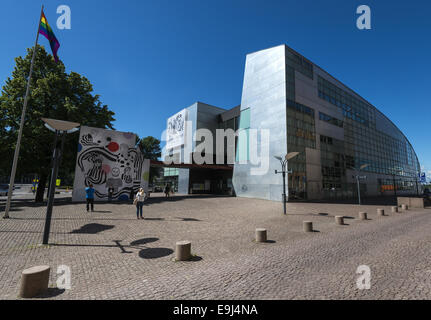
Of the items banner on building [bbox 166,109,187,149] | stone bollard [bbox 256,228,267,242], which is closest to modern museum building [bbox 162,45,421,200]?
banner on building [bbox 166,109,187,149]

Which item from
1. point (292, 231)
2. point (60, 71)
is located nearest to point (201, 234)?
point (292, 231)

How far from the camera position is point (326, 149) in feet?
102

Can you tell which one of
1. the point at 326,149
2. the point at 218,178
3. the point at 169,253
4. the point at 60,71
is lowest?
the point at 169,253

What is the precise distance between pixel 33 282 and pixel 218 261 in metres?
4.24

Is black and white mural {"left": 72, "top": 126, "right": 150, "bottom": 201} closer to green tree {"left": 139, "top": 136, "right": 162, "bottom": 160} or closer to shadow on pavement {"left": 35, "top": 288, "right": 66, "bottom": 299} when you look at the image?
shadow on pavement {"left": 35, "top": 288, "right": 66, "bottom": 299}

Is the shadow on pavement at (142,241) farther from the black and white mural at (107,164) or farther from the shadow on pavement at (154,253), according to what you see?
the black and white mural at (107,164)

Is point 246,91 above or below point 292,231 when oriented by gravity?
above

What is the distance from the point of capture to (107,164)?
20.7 m

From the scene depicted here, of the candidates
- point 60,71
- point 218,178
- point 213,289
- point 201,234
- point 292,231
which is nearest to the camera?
point 213,289

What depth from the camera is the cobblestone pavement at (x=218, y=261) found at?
4094 millimetres

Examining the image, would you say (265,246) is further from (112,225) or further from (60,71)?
(60,71)

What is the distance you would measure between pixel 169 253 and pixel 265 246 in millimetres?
3593

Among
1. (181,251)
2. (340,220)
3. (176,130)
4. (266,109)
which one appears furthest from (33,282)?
(176,130)

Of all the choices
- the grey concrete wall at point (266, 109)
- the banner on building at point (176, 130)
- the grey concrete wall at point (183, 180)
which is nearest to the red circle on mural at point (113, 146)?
the grey concrete wall at point (266, 109)
